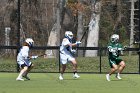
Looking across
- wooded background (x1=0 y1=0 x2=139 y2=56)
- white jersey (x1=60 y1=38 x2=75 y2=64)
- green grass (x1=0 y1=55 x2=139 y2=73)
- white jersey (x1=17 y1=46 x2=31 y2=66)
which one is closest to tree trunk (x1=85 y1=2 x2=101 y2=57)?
wooded background (x1=0 y1=0 x2=139 y2=56)

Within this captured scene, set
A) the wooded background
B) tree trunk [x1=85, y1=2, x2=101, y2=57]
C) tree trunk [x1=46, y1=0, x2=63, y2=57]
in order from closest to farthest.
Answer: tree trunk [x1=46, y1=0, x2=63, y2=57]
the wooded background
tree trunk [x1=85, y1=2, x2=101, y2=57]

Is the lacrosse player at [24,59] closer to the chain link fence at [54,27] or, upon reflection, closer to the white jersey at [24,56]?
the white jersey at [24,56]

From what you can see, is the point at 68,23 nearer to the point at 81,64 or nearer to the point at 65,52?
the point at 81,64

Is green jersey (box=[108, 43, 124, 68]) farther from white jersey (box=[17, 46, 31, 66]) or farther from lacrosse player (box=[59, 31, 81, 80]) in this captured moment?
white jersey (box=[17, 46, 31, 66])

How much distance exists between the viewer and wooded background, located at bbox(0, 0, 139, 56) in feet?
101

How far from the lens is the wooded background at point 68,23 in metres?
30.7

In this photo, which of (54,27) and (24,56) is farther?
(54,27)

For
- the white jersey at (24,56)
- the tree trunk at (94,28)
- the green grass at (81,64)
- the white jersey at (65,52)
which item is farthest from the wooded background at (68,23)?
the white jersey at (24,56)

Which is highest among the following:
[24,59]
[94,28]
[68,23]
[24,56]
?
[68,23]

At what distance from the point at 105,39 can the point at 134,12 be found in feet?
9.01

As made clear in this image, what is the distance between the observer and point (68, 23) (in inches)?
1470

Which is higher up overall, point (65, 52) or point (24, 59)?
point (65, 52)

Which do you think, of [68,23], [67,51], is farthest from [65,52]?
[68,23]

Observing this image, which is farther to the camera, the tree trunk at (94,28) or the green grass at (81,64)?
the tree trunk at (94,28)
